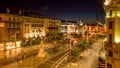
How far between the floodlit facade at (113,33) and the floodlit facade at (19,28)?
38.7 metres

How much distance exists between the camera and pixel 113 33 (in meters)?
32.5

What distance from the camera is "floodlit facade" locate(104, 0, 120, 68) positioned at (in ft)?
103

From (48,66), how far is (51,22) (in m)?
79.3

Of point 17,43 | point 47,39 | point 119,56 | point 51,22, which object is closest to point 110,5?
point 119,56

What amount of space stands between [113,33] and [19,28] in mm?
58689

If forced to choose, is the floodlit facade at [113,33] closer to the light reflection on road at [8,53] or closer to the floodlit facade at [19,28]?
the light reflection on road at [8,53]

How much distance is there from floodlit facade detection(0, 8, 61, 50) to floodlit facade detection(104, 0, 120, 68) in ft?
127

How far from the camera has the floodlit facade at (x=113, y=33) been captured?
103 ft

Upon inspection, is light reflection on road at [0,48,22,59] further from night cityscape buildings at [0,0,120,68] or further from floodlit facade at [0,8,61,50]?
floodlit facade at [0,8,61,50]

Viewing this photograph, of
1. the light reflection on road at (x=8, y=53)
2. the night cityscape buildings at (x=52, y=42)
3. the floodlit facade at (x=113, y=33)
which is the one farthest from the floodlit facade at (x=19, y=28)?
the floodlit facade at (x=113, y=33)

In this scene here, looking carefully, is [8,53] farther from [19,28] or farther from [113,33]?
[113,33]

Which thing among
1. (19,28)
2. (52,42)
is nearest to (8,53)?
(19,28)

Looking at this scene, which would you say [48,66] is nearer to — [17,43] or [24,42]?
[17,43]

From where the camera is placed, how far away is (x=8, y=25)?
77125mm
